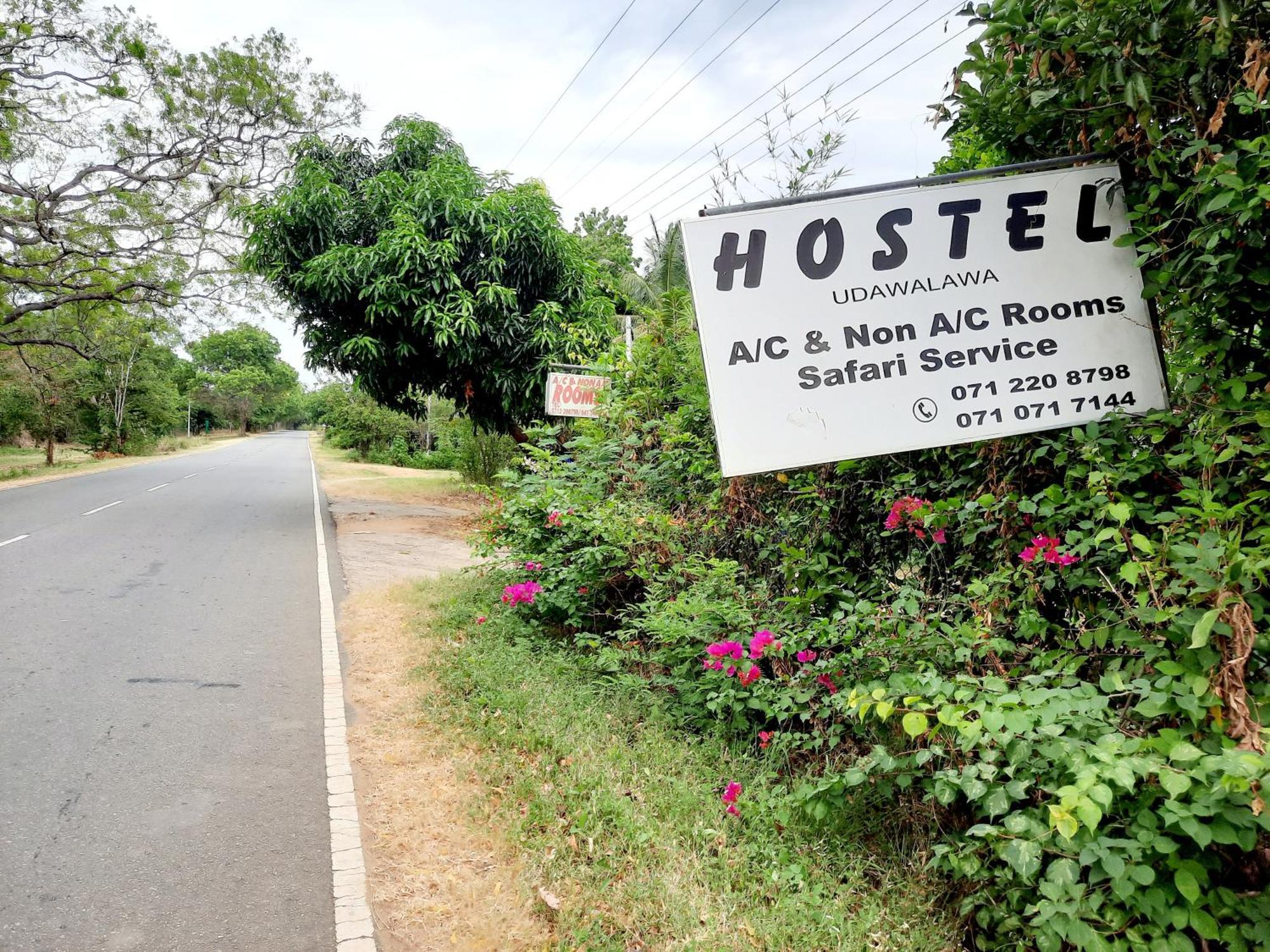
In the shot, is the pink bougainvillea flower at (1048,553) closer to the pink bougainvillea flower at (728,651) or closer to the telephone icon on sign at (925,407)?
the telephone icon on sign at (925,407)

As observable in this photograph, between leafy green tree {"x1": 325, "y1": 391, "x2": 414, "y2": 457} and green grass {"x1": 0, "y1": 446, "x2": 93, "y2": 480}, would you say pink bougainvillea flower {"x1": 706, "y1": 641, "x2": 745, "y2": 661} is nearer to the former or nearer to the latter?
green grass {"x1": 0, "y1": 446, "x2": 93, "y2": 480}

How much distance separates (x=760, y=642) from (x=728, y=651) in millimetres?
188

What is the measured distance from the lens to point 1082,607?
2697mm

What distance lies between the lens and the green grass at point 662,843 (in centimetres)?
258

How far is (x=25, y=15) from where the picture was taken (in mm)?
16984

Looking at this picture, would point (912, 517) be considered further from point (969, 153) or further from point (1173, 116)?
point (969, 153)

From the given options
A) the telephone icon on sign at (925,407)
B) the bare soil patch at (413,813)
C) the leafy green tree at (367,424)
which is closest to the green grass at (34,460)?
the leafy green tree at (367,424)

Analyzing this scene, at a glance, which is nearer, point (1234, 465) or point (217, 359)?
point (1234, 465)

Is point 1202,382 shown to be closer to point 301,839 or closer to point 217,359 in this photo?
point 301,839

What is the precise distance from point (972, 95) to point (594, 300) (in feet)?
30.5

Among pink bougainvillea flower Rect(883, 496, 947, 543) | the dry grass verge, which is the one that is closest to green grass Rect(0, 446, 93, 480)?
the dry grass verge

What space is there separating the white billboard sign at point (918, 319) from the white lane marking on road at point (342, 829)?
90.2 inches

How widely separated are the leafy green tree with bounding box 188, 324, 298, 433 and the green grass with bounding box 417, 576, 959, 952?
282ft

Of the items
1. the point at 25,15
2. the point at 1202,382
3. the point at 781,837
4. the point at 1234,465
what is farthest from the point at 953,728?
the point at 25,15
